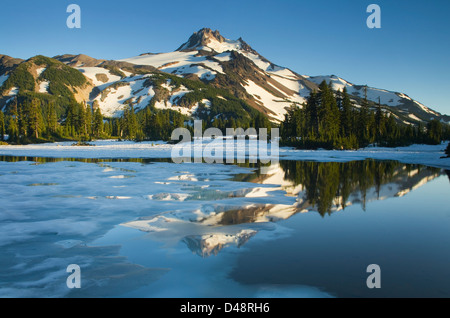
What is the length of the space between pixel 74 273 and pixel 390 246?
6.49 m

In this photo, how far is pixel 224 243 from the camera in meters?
7.39

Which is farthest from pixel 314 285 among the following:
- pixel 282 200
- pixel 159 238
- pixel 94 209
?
pixel 94 209

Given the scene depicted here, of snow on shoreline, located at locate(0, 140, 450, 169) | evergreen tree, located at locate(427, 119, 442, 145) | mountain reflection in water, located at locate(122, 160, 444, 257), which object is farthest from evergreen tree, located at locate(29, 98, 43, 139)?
evergreen tree, located at locate(427, 119, 442, 145)

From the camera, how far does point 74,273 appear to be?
18.9 feet

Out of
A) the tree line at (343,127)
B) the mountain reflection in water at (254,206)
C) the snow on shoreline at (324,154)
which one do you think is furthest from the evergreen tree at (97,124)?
the mountain reflection in water at (254,206)

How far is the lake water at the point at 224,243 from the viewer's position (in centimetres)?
526

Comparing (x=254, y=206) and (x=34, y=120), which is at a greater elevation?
(x=34, y=120)

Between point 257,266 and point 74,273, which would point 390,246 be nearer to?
point 257,266

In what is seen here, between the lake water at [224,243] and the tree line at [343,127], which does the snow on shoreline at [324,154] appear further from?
the lake water at [224,243]

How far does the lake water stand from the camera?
5262mm

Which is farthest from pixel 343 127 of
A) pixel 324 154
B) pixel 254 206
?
pixel 254 206

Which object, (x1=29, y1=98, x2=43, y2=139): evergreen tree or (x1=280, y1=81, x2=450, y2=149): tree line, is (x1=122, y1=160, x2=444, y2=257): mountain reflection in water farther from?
(x1=29, y1=98, x2=43, y2=139): evergreen tree

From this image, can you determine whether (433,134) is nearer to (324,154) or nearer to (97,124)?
(324,154)

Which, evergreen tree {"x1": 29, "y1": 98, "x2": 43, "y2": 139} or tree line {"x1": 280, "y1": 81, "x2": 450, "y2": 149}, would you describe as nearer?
tree line {"x1": 280, "y1": 81, "x2": 450, "y2": 149}
